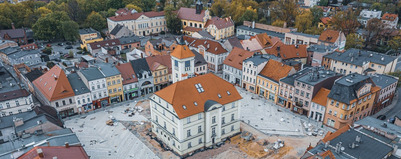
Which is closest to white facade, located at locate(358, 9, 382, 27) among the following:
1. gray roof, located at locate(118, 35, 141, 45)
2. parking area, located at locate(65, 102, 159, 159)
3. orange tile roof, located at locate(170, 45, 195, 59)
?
gray roof, located at locate(118, 35, 141, 45)

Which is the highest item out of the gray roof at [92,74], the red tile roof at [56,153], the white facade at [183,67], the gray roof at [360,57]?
the white facade at [183,67]

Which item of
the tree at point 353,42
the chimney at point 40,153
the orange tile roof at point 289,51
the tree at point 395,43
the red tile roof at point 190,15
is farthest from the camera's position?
the red tile roof at point 190,15

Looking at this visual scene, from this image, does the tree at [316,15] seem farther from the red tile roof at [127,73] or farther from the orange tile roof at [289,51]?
the red tile roof at [127,73]

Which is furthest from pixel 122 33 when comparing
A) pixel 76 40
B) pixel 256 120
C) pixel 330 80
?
pixel 330 80

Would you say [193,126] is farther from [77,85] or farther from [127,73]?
[77,85]

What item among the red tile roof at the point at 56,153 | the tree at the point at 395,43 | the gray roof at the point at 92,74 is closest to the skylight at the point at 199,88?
the red tile roof at the point at 56,153

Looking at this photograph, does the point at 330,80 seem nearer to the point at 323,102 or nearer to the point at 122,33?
the point at 323,102
